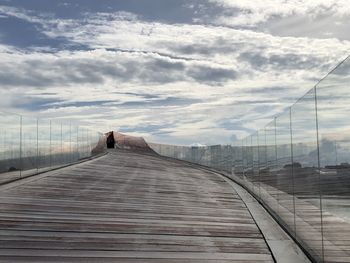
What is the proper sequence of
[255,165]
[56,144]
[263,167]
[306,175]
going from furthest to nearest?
[56,144] < [255,165] < [263,167] < [306,175]

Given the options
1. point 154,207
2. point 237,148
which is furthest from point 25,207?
point 237,148

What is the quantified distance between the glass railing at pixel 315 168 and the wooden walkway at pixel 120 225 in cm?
58

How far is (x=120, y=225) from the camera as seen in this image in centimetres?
705

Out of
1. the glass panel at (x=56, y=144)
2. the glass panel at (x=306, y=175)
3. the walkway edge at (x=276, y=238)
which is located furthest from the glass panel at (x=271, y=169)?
the glass panel at (x=56, y=144)

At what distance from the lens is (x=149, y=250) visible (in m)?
5.75

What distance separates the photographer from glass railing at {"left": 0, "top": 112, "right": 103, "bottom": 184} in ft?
37.6

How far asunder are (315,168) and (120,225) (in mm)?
2871

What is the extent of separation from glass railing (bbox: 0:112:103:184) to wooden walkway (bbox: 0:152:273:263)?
29.2 inches

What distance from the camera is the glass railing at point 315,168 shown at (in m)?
4.27

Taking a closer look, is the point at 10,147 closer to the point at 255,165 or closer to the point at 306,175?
the point at 255,165

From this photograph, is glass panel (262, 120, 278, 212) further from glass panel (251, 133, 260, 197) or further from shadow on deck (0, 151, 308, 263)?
glass panel (251, 133, 260, 197)

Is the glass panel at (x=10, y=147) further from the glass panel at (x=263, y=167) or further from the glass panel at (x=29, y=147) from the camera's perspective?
the glass panel at (x=263, y=167)

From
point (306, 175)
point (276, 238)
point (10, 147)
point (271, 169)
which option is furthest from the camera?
point (10, 147)

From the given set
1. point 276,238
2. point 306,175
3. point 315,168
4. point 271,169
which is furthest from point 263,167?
point 315,168
